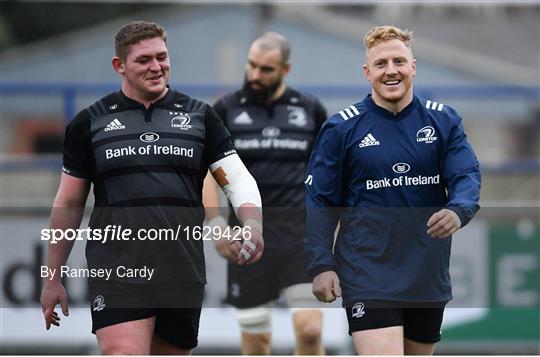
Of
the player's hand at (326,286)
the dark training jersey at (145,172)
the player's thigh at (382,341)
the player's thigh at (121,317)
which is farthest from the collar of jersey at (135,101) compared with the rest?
the player's thigh at (382,341)

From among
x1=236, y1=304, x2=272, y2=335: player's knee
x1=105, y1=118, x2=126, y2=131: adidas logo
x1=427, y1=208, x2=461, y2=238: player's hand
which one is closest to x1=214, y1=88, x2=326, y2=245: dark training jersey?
x1=236, y1=304, x2=272, y2=335: player's knee

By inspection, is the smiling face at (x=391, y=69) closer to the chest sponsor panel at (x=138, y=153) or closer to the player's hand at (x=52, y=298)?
the chest sponsor panel at (x=138, y=153)

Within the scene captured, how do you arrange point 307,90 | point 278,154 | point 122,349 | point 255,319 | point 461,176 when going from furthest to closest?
1. point 307,90
2. point 255,319
3. point 278,154
4. point 461,176
5. point 122,349

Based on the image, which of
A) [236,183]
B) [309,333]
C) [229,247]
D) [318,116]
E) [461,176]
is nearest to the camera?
[461,176]

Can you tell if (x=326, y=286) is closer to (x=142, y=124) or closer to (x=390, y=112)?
(x=390, y=112)

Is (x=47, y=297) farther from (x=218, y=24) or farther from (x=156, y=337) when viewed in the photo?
(x=218, y=24)

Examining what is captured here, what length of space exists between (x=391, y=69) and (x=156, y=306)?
1509 millimetres

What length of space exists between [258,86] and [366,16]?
20.6 m

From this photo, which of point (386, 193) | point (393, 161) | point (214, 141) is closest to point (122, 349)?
point (214, 141)

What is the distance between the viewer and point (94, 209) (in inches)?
214

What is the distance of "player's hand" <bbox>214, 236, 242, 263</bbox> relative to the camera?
5.29 metres

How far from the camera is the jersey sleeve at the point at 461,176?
5168 millimetres

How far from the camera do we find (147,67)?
5.35 meters

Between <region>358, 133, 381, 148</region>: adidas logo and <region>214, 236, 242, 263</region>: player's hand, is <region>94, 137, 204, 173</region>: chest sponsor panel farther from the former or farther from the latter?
<region>358, 133, 381, 148</region>: adidas logo
